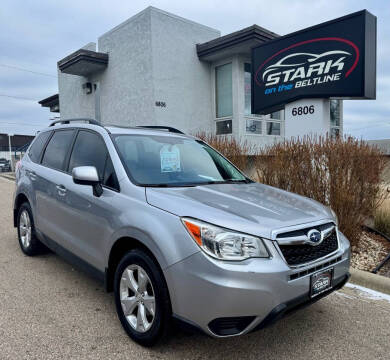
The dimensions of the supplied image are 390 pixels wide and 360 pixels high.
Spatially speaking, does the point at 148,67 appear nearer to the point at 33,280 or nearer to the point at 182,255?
the point at 33,280

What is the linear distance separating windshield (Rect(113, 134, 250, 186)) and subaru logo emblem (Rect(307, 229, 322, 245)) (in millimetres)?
1117

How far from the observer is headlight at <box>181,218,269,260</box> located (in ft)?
7.32

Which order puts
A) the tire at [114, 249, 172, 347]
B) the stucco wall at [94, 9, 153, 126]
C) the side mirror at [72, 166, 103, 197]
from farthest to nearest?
the stucco wall at [94, 9, 153, 126] < the side mirror at [72, 166, 103, 197] < the tire at [114, 249, 172, 347]

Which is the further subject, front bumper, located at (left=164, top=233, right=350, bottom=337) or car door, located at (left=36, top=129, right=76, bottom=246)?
car door, located at (left=36, top=129, right=76, bottom=246)

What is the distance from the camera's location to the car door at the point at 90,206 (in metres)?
3.02

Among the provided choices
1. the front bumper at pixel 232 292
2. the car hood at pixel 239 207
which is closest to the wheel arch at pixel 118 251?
the car hood at pixel 239 207

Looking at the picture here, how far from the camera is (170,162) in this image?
3.44 meters

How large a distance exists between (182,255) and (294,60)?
6.65 m

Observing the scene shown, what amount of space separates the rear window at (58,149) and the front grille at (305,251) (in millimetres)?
2696

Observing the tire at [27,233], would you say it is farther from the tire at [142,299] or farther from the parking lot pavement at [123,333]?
the tire at [142,299]

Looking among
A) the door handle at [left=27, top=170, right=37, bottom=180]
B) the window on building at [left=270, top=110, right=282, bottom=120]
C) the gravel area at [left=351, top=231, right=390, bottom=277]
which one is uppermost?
the window on building at [left=270, top=110, right=282, bottom=120]

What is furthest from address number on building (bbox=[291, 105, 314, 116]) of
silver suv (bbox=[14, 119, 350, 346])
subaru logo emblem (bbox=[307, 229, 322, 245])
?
subaru logo emblem (bbox=[307, 229, 322, 245])

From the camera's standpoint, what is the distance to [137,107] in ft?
43.8

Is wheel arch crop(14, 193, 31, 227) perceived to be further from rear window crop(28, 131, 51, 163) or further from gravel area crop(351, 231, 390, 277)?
gravel area crop(351, 231, 390, 277)
